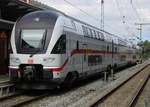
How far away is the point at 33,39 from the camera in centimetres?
1177

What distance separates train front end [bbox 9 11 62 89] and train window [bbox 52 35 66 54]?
6.6 inches

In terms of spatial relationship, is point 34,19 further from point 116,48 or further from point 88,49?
point 116,48

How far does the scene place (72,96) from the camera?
12.1m

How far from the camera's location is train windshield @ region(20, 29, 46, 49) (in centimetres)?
1164

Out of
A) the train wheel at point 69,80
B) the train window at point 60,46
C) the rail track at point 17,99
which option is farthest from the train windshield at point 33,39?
the train wheel at point 69,80

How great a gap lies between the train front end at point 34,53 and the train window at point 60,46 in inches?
6.6

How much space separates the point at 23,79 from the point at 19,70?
40 centimetres

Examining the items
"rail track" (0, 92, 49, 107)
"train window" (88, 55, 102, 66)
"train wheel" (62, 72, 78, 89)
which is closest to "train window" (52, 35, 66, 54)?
"train wheel" (62, 72, 78, 89)

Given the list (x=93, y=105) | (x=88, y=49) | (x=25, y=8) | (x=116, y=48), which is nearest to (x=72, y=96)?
(x=93, y=105)

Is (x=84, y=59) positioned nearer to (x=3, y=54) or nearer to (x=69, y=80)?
(x=69, y=80)

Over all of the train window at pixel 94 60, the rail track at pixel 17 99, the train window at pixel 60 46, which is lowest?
the rail track at pixel 17 99

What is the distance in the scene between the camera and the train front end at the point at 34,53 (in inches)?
450

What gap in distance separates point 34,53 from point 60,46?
109 centimetres

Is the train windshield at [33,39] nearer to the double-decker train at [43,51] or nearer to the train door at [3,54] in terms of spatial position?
the double-decker train at [43,51]
